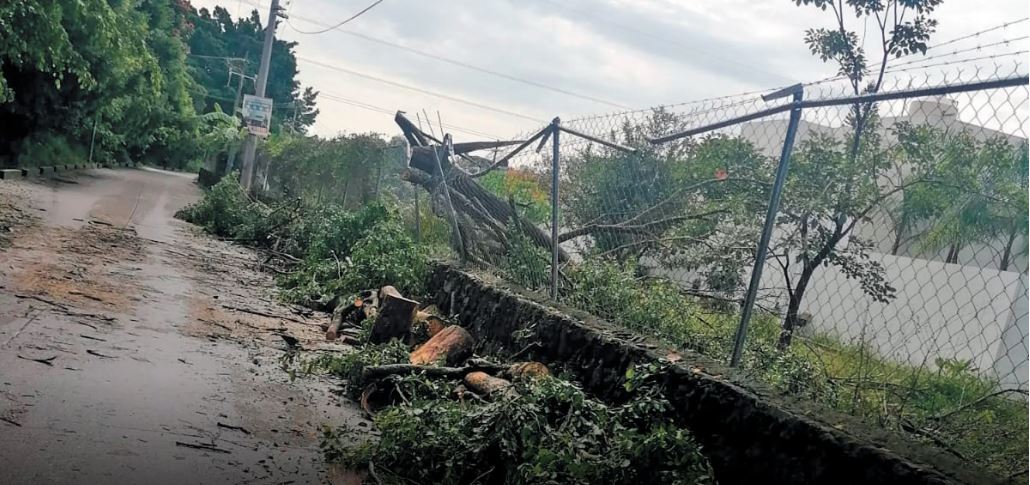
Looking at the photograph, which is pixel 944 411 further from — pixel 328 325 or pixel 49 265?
pixel 49 265

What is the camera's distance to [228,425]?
4398 mm

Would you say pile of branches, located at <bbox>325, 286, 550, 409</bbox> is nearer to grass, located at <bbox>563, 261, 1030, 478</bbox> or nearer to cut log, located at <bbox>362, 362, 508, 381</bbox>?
cut log, located at <bbox>362, 362, 508, 381</bbox>

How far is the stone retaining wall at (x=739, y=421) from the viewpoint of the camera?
2.85 meters

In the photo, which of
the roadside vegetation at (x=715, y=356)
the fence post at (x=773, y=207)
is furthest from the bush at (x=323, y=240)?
the fence post at (x=773, y=207)

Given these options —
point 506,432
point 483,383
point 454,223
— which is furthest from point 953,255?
point 454,223

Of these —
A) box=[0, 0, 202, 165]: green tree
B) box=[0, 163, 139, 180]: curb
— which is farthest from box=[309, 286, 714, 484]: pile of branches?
box=[0, 163, 139, 180]: curb

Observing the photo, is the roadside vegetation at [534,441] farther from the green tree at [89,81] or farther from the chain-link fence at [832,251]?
the green tree at [89,81]

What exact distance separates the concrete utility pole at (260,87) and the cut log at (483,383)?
47.3 ft

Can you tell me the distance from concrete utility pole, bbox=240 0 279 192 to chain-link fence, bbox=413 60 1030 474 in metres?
13.7

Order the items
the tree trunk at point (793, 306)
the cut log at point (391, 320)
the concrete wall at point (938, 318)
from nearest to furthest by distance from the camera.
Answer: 1. the concrete wall at point (938, 318)
2. the tree trunk at point (793, 306)
3. the cut log at point (391, 320)

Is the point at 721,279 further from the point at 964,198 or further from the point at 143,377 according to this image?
the point at 143,377

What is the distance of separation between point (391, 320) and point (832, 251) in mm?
3745

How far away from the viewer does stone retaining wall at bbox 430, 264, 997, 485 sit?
2.85 m

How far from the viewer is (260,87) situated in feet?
65.1
